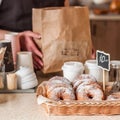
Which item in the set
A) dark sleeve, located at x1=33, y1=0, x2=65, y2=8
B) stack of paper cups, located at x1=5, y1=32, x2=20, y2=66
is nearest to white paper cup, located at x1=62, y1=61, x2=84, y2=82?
stack of paper cups, located at x1=5, y1=32, x2=20, y2=66

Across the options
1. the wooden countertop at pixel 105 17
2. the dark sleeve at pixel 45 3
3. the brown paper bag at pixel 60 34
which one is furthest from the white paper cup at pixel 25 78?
the wooden countertop at pixel 105 17

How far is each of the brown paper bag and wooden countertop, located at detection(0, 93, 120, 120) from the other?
0.73 ft

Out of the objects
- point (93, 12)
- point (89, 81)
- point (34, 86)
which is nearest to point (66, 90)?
point (89, 81)

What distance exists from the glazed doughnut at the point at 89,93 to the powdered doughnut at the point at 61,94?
3 centimetres

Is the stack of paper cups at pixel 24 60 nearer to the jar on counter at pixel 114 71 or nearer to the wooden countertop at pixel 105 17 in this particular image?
the jar on counter at pixel 114 71

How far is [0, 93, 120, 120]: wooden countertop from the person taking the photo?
3.71 feet

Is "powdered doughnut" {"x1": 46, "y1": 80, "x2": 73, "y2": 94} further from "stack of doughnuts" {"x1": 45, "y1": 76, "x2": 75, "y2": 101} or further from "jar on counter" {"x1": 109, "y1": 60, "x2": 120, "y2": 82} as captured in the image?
"jar on counter" {"x1": 109, "y1": 60, "x2": 120, "y2": 82}

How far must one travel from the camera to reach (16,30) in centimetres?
189

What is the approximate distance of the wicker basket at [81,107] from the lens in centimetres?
112

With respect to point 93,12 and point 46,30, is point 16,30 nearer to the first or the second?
point 46,30

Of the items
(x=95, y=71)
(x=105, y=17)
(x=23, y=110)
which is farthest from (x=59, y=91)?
(x=105, y=17)

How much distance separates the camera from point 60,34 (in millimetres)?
1491

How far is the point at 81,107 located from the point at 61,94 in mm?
86

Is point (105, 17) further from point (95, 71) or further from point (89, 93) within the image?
point (89, 93)
